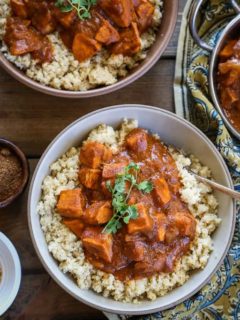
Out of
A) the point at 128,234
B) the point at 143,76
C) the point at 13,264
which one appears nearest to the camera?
the point at 128,234

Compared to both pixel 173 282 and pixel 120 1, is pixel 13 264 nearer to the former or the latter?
pixel 173 282

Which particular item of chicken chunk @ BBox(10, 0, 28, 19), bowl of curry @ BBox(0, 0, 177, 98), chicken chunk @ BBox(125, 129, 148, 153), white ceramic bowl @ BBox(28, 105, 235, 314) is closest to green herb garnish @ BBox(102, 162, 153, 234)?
chicken chunk @ BBox(125, 129, 148, 153)

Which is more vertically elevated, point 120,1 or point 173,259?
point 120,1

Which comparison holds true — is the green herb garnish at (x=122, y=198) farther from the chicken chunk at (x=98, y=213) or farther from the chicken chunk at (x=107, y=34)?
the chicken chunk at (x=107, y=34)

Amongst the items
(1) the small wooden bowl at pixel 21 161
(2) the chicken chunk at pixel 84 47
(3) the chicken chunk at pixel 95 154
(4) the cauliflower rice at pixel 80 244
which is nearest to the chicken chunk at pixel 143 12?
(2) the chicken chunk at pixel 84 47

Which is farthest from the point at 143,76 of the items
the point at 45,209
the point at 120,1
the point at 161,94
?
the point at 45,209

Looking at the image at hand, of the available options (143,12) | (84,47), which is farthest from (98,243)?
(143,12)

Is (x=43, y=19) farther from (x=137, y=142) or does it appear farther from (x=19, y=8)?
(x=137, y=142)
